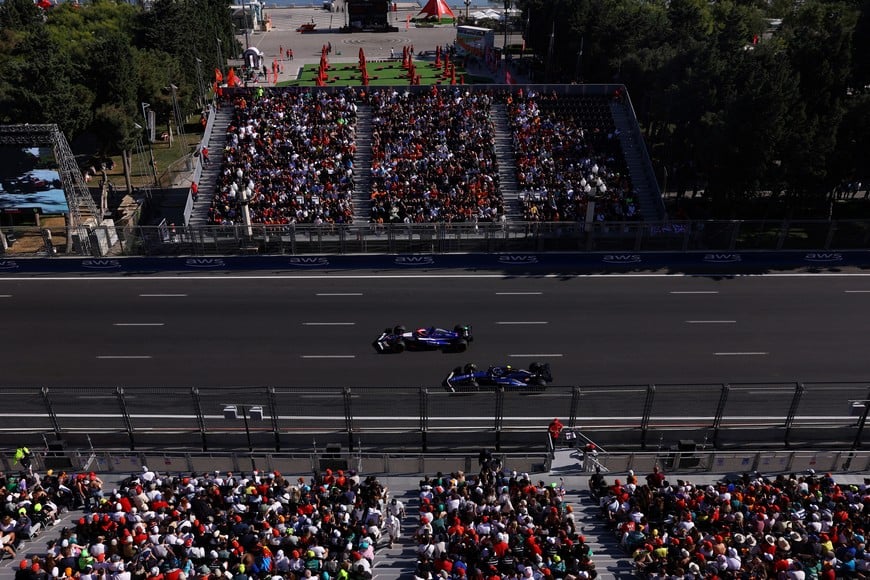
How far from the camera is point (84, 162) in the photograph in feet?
169

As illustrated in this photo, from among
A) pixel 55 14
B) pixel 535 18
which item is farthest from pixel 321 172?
pixel 55 14

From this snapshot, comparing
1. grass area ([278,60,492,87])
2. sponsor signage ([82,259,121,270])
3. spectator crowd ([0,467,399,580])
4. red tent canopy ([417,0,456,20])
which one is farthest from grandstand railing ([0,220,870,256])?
red tent canopy ([417,0,456,20])

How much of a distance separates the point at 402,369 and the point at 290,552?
36.2ft

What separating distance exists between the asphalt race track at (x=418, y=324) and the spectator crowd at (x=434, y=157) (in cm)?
659

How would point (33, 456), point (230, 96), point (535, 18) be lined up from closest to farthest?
point (33, 456) < point (230, 96) < point (535, 18)

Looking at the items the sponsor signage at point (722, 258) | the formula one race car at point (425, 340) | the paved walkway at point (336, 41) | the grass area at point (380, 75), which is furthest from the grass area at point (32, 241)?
the paved walkway at point (336, 41)

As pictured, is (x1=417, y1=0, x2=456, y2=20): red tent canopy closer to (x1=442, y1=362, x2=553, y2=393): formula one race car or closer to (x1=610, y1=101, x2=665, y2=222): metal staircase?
(x1=610, y1=101, x2=665, y2=222): metal staircase

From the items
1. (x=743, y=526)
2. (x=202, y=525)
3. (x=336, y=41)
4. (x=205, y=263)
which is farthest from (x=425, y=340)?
(x=336, y=41)

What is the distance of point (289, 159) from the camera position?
43.8 meters

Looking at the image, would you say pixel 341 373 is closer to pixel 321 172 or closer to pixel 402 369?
pixel 402 369

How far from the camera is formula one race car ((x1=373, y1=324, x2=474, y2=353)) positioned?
92.4ft

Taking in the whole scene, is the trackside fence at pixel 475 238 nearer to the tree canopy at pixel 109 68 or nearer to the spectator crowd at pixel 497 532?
the tree canopy at pixel 109 68

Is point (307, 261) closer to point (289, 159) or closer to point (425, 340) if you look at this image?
point (425, 340)

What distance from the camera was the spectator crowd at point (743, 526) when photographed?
52.6ft
